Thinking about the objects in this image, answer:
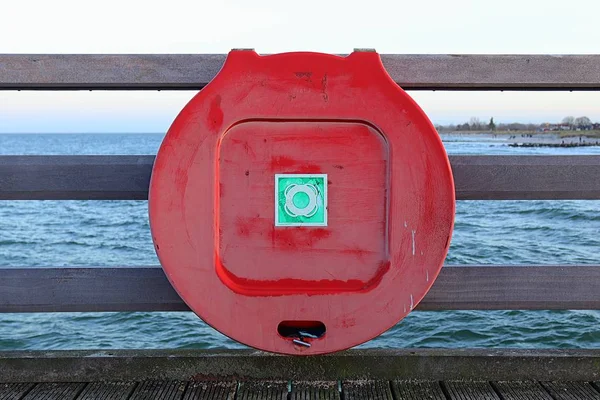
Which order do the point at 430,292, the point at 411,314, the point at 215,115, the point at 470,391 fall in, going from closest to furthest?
the point at 215,115 → the point at 470,391 → the point at 430,292 → the point at 411,314

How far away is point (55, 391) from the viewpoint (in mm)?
1834

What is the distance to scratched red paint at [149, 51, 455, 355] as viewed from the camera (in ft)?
5.26

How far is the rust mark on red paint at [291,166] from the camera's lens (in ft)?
5.36

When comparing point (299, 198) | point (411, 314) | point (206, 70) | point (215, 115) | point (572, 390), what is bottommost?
point (411, 314)

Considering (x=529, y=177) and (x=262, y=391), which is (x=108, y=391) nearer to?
(x=262, y=391)

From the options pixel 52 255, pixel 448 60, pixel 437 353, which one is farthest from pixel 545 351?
pixel 52 255

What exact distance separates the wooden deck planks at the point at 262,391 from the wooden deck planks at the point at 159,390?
0.18 m

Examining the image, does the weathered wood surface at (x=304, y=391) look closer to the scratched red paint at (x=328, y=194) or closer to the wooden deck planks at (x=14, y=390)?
the wooden deck planks at (x=14, y=390)

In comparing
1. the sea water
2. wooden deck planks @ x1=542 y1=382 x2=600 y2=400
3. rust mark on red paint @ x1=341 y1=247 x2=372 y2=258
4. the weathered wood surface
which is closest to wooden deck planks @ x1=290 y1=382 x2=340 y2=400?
the weathered wood surface

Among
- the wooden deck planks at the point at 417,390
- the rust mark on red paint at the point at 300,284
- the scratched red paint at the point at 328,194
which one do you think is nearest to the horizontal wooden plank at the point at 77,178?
the scratched red paint at the point at 328,194

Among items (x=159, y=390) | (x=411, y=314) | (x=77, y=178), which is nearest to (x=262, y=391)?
(x=159, y=390)

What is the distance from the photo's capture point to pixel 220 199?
1648 mm

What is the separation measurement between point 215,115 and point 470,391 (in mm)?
1086

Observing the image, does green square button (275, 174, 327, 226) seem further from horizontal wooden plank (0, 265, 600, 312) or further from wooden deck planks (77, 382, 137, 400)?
wooden deck planks (77, 382, 137, 400)
